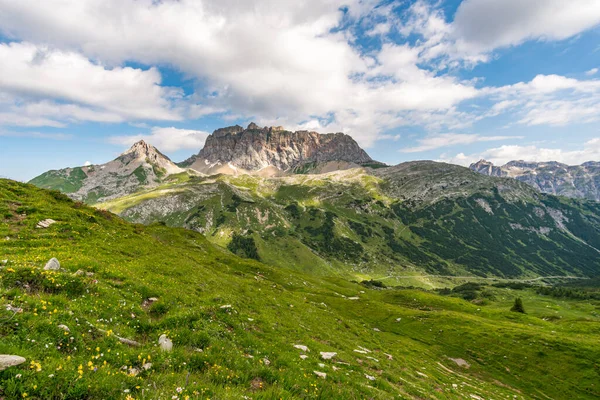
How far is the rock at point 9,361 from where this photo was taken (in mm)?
6527

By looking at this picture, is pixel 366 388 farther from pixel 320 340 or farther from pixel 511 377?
pixel 511 377

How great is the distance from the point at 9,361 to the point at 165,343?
19.3ft

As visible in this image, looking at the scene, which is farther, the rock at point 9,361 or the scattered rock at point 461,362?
the scattered rock at point 461,362

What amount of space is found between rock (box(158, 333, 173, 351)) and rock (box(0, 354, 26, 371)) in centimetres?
502

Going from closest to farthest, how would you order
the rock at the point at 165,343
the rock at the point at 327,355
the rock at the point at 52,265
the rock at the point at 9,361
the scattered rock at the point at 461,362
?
the rock at the point at 9,361 < the rock at the point at 165,343 < the rock at the point at 52,265 < the rock at the point at 327,355 < the scattered rock at the point at 461,362

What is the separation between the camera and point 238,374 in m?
11.5

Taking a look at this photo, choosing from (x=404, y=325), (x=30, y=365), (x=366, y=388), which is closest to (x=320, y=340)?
(x=366, y=388)

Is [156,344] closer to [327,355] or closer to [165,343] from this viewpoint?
[165,343]

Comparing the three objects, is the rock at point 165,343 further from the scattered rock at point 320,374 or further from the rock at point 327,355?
the rock at point 327,355

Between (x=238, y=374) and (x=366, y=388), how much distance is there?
8.76 m

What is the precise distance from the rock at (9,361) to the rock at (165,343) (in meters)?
5.02

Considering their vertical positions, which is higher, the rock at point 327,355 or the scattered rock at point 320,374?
the scattered rock at point 320,374

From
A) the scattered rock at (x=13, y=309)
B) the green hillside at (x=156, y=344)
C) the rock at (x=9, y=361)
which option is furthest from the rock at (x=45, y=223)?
the rock at (x=9, y=361)

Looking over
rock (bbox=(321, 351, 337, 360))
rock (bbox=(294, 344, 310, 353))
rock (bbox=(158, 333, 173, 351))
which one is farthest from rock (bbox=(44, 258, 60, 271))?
rock (bbox=(321, 351, 337, 360))
